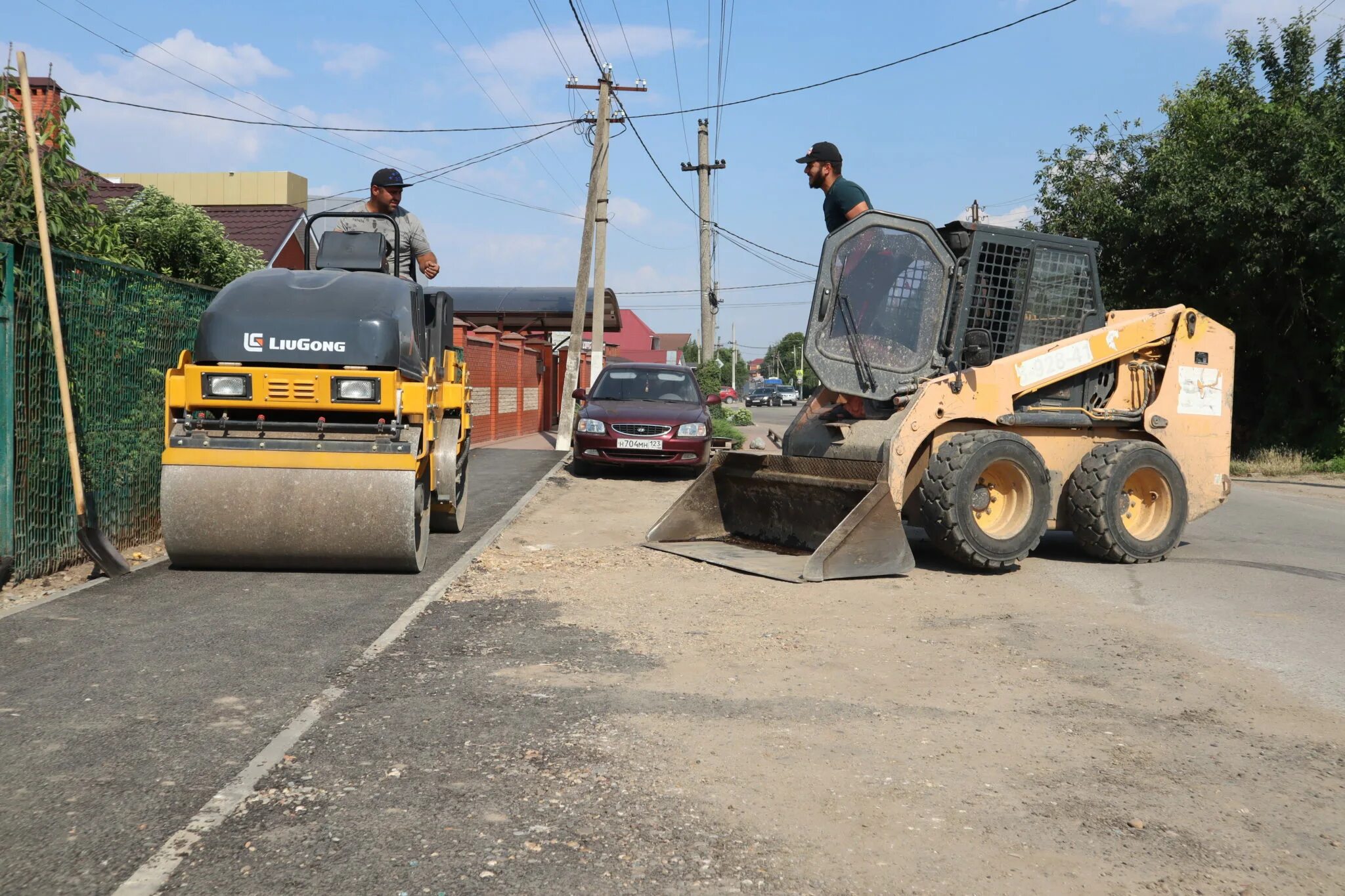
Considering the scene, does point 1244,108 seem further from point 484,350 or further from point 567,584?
point 567,584

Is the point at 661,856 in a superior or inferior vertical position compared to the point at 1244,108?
inferior

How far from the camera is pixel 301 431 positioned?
7.27 metres

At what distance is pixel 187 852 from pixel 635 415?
496 inches

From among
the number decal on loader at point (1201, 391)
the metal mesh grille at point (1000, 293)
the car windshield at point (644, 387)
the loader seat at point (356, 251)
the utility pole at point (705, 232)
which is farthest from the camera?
the utility pole at point (705, 232)

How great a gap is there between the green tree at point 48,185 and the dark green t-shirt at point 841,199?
5651 millimetres

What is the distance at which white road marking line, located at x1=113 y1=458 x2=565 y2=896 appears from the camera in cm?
305

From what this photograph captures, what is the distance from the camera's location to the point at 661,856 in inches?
128

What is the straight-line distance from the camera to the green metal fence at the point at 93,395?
23.1ft

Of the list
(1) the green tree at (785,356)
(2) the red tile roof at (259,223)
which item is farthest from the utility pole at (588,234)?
(1) the green tree at (785,356)

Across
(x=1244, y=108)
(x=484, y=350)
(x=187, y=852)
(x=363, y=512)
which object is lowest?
(x=187, y=852)

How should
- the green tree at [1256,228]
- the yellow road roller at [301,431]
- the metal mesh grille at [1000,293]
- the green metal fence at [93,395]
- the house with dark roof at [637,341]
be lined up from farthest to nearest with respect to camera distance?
1. the house with dark roof at [637,341]
2. the green tree at [1256,228]
3. the metal mesh grille at [1000,293]
4. the green metal fence at [93,395]
5. the yellow road roller at [301,431]

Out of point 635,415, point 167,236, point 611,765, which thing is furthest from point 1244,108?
point 611,765

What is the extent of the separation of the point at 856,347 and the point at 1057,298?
5.81ft

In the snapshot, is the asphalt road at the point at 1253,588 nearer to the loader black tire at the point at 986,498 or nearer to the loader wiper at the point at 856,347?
the loader black tire at the point at 986,498
